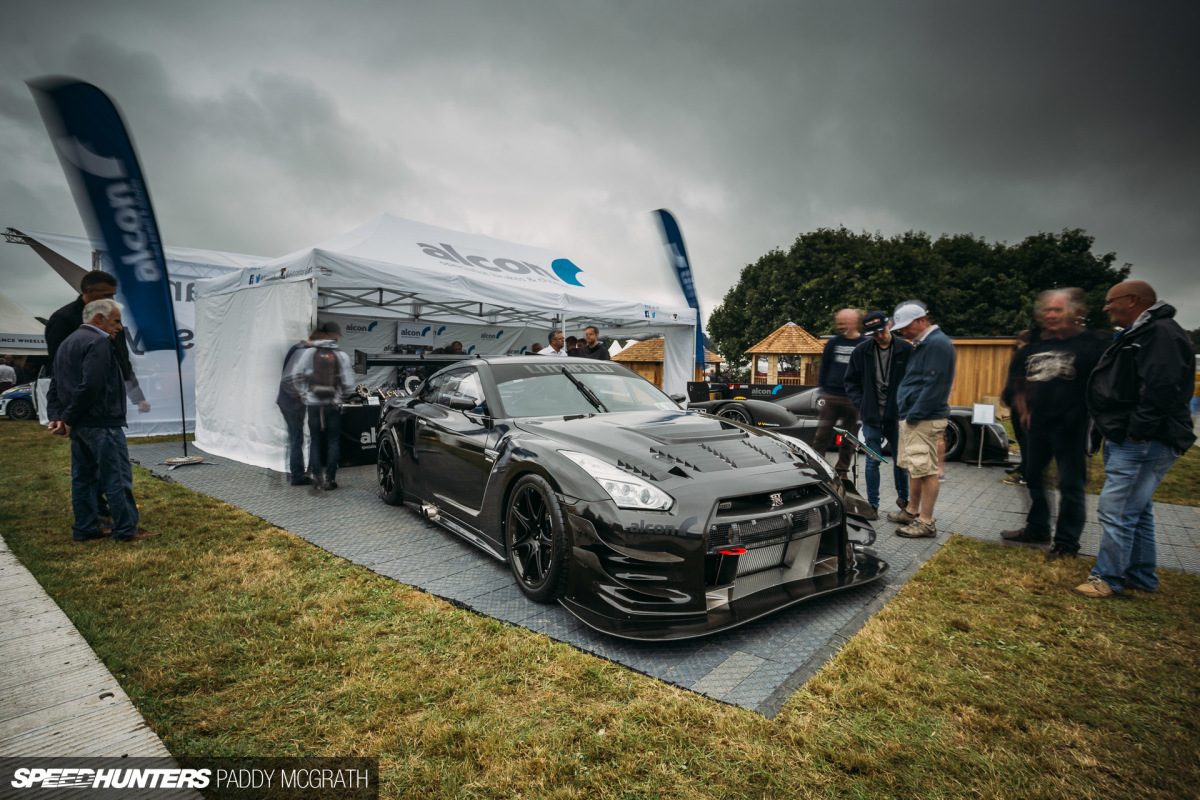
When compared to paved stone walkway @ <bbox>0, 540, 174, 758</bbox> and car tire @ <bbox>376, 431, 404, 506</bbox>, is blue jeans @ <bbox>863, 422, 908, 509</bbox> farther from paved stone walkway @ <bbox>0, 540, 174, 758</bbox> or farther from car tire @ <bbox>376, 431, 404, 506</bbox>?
paved stone walkway @ <bbox>0, 540, 174, 758</bbox>

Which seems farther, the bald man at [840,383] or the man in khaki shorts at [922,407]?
the bald man at [840,383]

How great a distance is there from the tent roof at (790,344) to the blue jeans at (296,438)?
26.3 meters

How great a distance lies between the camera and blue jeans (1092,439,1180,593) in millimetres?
2994

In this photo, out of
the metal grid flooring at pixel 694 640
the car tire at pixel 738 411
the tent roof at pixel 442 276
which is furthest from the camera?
the car tire at pixel 738 411

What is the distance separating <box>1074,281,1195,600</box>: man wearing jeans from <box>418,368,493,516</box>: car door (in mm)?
3573

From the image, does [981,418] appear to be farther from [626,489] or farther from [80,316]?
[80,316]

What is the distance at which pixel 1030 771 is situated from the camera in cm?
172

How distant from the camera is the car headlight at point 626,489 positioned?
2.51 meters

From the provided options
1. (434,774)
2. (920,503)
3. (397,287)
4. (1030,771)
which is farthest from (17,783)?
(397,287)

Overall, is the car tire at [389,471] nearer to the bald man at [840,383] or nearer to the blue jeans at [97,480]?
the blue jeans at [97,480]

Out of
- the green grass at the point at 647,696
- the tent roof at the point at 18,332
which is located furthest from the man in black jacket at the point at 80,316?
the tent roof at the point at 18,332

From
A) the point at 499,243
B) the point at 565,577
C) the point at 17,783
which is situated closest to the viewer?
the point at 17,783

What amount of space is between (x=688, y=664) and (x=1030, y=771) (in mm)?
1179

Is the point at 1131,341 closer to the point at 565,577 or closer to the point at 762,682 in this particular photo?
the point at 762,682
